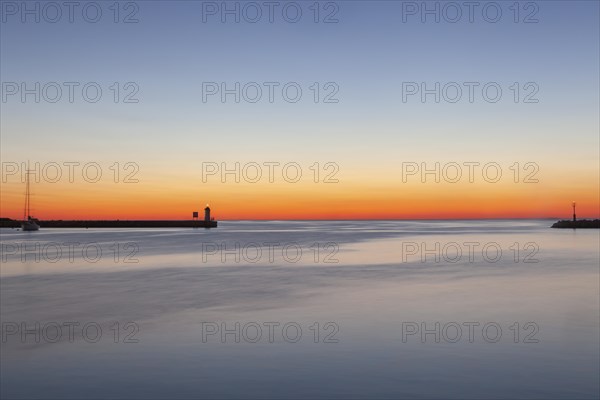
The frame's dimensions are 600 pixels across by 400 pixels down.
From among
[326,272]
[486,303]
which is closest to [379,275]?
[326,272]

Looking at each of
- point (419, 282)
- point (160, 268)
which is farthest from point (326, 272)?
point (160, 268)

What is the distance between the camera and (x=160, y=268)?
36.7m

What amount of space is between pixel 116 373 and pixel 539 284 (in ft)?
73.5

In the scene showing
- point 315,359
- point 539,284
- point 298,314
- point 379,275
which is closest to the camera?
point 315,359

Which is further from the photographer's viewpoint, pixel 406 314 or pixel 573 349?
pixel 406 314

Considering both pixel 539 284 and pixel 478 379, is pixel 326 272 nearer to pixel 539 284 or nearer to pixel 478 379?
pixel 539 284

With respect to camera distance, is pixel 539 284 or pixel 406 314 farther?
pixel 539 284

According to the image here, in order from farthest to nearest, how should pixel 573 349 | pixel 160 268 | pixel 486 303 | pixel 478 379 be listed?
pixel 160 268
pixel 486 303
pixel 573 349
pixel 478 379

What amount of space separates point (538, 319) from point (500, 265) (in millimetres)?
21208

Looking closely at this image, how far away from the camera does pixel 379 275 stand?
31.6m

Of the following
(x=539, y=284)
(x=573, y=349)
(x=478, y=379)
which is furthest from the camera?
(x=539, y=284)

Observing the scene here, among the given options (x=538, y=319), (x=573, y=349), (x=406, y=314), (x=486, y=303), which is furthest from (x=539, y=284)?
(x=573, y=349)

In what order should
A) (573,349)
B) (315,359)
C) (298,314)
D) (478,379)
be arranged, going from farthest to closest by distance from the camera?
(298,314), (573,349), (315,359), (478,379)

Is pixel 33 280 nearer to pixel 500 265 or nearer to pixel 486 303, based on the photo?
pixel 486 303
